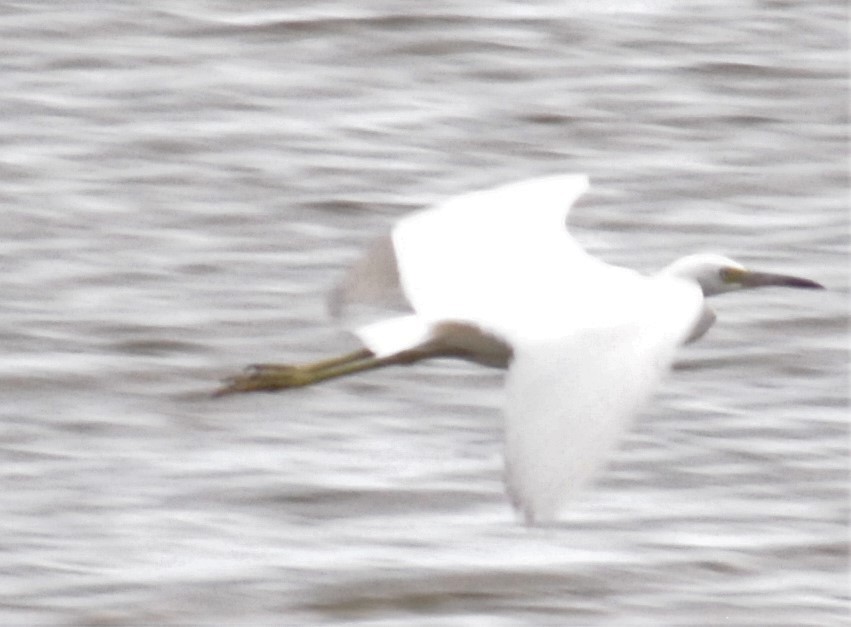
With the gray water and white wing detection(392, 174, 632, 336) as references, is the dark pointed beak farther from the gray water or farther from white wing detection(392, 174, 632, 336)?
the gray water

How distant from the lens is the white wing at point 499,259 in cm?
614

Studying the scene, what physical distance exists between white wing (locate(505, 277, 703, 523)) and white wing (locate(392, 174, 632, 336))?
0.22 metres

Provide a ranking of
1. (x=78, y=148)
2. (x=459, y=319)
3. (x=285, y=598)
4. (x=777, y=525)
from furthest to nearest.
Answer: (x=78, y=148)
(x=777, y=525)
(x=285, y=598)
(x=459, y=319)

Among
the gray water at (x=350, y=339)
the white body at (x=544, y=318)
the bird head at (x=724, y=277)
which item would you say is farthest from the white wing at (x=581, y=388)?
A: the gray water at (x=350, y=339)

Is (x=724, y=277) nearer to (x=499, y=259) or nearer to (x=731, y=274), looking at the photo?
(x=731, y=274)

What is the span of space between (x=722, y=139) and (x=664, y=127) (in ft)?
0.91

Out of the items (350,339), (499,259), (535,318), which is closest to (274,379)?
(499,259)

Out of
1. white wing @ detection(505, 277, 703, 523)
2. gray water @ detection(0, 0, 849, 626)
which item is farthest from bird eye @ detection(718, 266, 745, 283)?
gray water @ detection(0, 0, 849, 626)

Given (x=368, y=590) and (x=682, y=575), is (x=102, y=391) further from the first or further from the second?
(x=682, y=575)

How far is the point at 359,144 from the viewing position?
1088cm

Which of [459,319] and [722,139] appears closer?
[459,319]

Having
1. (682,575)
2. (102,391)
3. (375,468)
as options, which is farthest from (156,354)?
(682,575)

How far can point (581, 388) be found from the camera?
215 inches

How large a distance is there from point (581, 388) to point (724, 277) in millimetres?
1304
